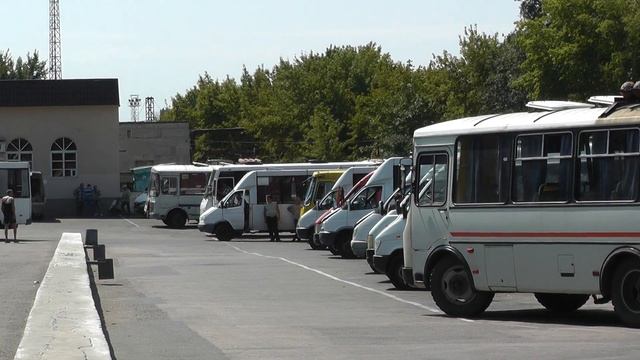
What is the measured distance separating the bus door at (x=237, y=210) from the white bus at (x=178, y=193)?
12127 millimetres

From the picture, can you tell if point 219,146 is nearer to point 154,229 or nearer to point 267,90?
point 267,90

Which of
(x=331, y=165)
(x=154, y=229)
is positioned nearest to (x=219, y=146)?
(x=154, y=229)

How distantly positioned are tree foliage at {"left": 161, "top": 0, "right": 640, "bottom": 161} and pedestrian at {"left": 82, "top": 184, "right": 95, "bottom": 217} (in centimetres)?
1555

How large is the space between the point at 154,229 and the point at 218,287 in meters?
35.6

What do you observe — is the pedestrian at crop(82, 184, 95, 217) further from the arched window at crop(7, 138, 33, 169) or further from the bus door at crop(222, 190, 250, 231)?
the bus door at crop(222, 190, 250, 231)

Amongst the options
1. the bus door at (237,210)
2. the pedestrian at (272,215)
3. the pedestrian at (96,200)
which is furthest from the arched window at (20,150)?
the pedestrian at (272,215)

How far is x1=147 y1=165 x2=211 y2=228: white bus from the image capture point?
61.7 m

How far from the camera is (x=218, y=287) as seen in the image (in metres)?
25.1

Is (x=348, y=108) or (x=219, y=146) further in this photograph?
(x=219, y=146)

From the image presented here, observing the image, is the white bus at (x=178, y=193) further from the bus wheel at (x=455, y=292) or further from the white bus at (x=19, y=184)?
the bus wheel at (x=455, y=292)

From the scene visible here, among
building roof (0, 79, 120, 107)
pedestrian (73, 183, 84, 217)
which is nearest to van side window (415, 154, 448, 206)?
pedestrian (73, 183, 84, 217)

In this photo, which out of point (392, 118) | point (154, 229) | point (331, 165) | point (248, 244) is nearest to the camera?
point (248, 244)

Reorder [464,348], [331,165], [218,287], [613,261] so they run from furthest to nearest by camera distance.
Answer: [331,165] → [218,287] → [613,261] → [464,348]

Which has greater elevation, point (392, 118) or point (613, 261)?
point (392, 118)
